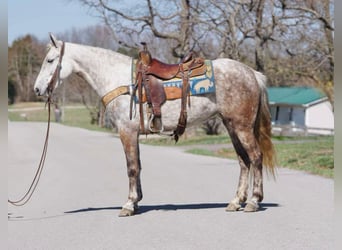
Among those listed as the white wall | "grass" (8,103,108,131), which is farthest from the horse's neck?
"grass" (8,103,108,131)

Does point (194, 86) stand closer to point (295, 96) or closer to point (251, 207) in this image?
point (251, 207)

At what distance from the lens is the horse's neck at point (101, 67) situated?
955 cm

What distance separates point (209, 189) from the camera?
12.5m

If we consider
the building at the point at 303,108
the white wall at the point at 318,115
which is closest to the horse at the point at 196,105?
the building at the point at 303,108

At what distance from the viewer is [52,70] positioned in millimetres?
9523

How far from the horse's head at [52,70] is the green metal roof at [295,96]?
154 ft

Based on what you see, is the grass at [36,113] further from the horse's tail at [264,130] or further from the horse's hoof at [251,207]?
the horse's hoof at [251,207]

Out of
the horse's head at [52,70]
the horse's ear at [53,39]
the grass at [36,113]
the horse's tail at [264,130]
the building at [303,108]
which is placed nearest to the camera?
the horse's ear at [53,39]

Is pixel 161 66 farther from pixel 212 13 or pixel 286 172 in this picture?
pixel 212 13

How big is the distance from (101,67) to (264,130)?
2760mm

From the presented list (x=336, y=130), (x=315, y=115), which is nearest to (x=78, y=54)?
(x=336, y=130)

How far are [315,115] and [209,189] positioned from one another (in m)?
44.6

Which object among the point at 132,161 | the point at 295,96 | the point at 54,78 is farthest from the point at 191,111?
the point at 295,96

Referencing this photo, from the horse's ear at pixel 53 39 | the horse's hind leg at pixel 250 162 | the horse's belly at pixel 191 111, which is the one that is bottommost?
the horse's hind leg at pixel 250 162
